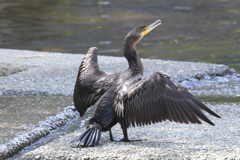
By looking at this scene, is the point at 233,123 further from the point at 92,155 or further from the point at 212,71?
the point at 212,71

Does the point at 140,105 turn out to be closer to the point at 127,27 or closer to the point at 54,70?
the point at 54,70

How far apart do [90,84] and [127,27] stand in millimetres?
6913

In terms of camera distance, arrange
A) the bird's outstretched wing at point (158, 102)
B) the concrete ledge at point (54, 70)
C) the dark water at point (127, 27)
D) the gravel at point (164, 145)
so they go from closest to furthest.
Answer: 1. the gravel at point (164, 145)
2. the bird's outstretched wing at point (158, 102)
3. the concrete ledge at point (54, 70)
4. the dark water at point (127, 27)

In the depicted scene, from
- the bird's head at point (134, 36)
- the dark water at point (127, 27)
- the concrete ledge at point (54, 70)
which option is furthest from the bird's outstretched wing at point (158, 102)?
the dark water at point (127, 27)

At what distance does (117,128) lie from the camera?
14.3 ft

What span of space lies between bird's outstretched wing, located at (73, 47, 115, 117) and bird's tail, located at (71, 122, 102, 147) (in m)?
0.40

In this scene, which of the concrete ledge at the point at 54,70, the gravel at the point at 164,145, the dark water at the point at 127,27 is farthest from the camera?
the dark water at the point at 127,27

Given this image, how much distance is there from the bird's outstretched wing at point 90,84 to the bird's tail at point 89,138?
0.40m

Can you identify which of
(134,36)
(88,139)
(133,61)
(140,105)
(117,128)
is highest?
(134,36)

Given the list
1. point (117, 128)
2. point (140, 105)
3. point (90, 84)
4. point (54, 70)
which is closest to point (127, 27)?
point (54, 70)

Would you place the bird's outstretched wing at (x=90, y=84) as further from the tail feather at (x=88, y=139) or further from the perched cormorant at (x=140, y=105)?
the tail feather at (x=88, y=139)

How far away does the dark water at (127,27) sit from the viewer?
341 inches

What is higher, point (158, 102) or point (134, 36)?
point (134, 36)

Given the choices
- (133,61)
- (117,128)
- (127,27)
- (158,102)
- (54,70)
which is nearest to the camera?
(158,102)
